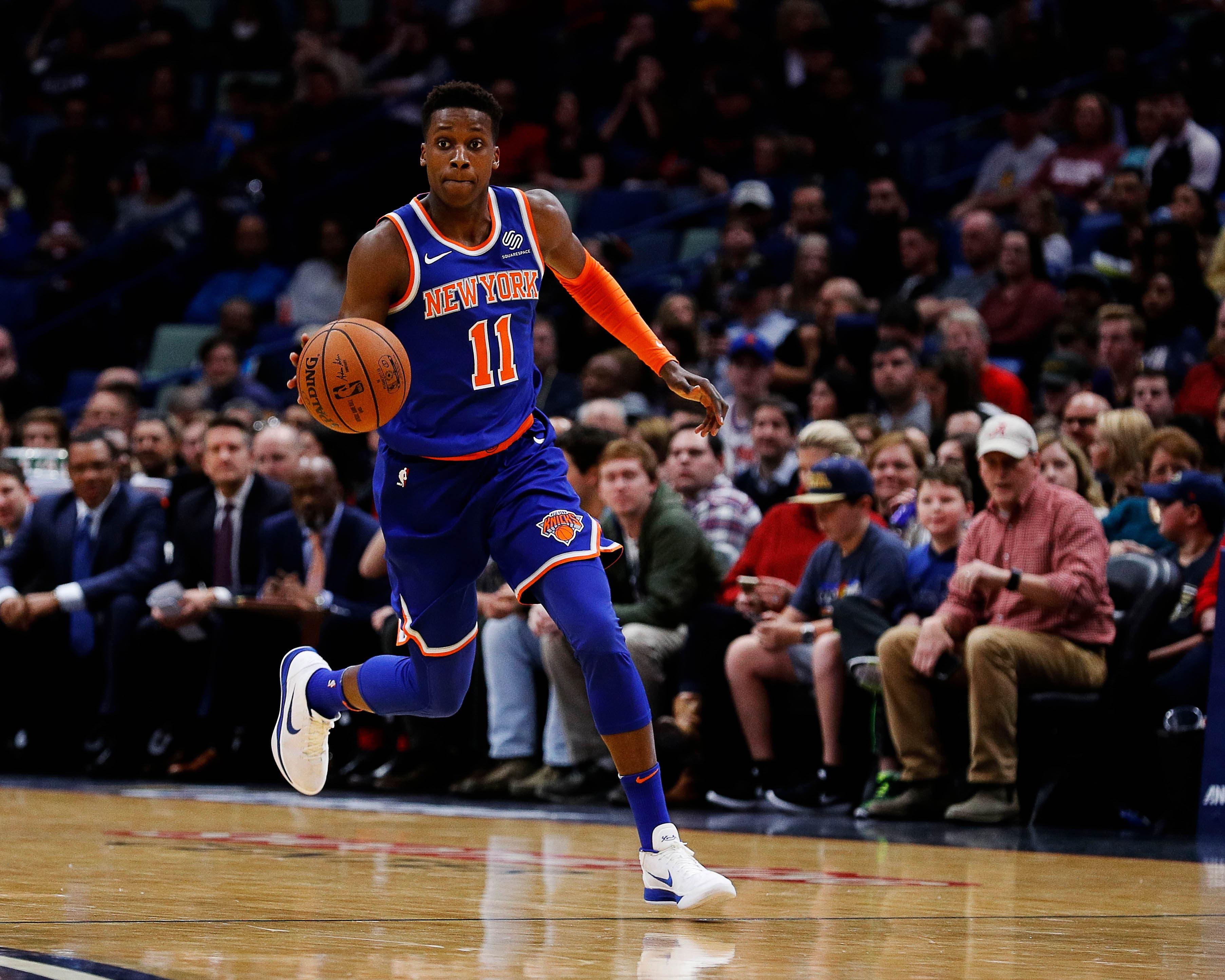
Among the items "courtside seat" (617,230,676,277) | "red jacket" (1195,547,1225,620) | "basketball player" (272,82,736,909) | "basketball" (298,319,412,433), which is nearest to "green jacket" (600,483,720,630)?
"red jacket" (1195,547,1225,620)

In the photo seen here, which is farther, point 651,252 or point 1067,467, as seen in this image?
point 651,252

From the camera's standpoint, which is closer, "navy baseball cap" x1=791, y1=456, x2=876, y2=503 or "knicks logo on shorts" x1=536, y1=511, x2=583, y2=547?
"knicks logo on shorts" x1=536, y1=511, x2=583, y2=547

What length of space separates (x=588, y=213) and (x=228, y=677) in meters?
5.83

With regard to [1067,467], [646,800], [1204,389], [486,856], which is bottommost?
[486,856]

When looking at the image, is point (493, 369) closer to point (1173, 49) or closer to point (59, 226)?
point (1173, 49)

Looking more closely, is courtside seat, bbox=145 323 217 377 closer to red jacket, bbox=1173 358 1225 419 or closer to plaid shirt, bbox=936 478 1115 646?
red jacket, bbox=1173 358 1225 419

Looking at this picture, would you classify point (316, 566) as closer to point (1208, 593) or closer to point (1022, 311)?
point (1022, 311)

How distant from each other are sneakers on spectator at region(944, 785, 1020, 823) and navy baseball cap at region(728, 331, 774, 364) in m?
3.58

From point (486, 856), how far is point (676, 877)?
1580 millimetres

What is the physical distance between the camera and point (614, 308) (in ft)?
16.8

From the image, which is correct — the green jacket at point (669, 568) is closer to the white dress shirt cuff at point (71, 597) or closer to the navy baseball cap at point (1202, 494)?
the navy baseball cap at point (1202, 494)

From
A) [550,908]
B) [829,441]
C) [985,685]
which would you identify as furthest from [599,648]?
[829,441]

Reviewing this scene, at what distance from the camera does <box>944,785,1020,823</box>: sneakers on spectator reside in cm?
706

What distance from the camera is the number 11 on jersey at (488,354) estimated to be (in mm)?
4625
